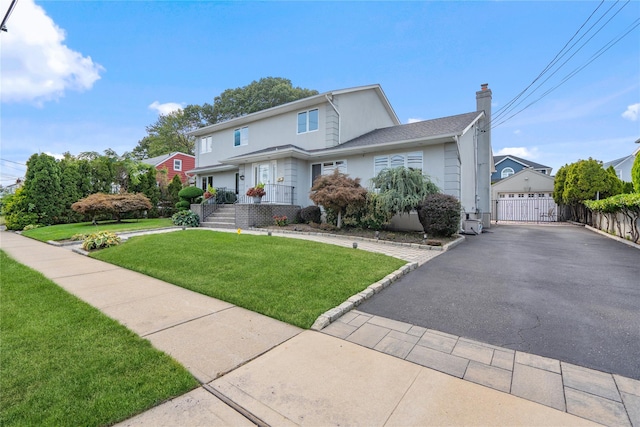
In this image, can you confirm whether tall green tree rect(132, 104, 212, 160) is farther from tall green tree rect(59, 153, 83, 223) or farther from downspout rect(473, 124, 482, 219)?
downspout rect(473, 124, 482, 219)

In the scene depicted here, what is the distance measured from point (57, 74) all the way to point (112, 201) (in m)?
6.37

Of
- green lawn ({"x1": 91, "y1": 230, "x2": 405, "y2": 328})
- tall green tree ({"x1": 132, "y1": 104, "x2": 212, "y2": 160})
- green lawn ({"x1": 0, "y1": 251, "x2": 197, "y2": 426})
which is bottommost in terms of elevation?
green lawn ({"x1": 0, "y1": 251, "x2": 197, "y2": 426})

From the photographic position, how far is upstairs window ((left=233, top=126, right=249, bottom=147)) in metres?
17.5

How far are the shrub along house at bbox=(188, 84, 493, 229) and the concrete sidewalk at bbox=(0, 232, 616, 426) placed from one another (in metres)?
9.21

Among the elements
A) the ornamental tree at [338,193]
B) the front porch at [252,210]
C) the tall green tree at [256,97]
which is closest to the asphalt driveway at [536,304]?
the ornamental tree at [338,193]

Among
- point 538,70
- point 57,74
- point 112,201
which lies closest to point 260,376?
point 538,70

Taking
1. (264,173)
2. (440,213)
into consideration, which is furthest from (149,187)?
(440,213)

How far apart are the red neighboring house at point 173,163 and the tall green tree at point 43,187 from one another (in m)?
13.5

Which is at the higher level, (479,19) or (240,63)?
(240,63)

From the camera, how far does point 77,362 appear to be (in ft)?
8.04

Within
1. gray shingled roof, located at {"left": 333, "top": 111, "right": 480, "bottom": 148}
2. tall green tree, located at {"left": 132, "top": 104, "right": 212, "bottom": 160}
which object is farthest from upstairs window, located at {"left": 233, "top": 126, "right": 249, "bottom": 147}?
tall green tree, located at {"left": 132, "top": 104, "right": 212, "bottom": 160}

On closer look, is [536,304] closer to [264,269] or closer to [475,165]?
[264,269]

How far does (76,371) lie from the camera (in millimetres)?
2312

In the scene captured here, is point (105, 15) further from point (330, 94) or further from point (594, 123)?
point (594, 123)
